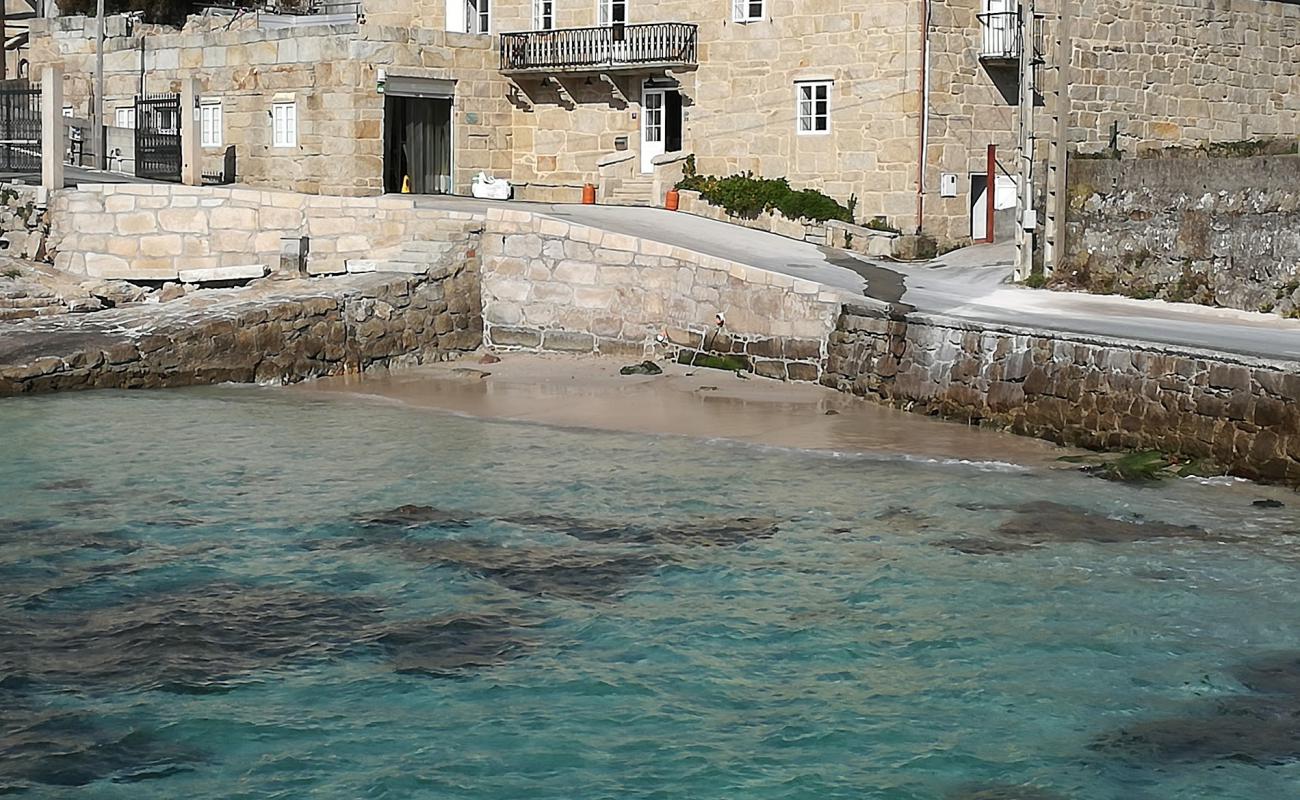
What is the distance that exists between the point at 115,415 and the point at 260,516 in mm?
5317

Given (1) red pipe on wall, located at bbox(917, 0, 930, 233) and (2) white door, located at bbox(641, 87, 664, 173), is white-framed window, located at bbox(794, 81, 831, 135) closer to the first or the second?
(1) red pipe on wall, located at bbox(917, 0, 930, 233)

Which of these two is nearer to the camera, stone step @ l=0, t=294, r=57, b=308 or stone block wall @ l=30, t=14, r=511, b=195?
stone step @ l=0, t=294, r=57, b=308

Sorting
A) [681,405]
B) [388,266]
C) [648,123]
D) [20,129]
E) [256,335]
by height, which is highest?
[648,123]

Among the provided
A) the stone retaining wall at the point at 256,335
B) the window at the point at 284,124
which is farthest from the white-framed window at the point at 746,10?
the stone retaining wall at the point at 256,335

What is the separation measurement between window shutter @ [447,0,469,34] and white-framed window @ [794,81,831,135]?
8.65 metres

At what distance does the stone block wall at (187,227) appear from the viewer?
2605 cm

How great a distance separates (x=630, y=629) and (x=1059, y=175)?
44.5 feet

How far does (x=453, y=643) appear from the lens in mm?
10664

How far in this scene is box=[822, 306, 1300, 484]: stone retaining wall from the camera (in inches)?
593

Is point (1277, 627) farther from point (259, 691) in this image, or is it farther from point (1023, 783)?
point (259, 691)

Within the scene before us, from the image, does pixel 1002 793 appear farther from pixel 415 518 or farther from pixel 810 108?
pixel 810 108

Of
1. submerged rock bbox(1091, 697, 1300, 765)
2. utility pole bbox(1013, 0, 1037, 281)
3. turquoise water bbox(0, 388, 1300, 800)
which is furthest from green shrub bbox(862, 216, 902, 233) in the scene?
submerged rock bbox(1091, 697, 1300, 765)

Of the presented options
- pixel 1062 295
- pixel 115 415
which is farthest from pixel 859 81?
pixel 115 415

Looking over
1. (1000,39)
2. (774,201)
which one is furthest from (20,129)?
(1000,39)
